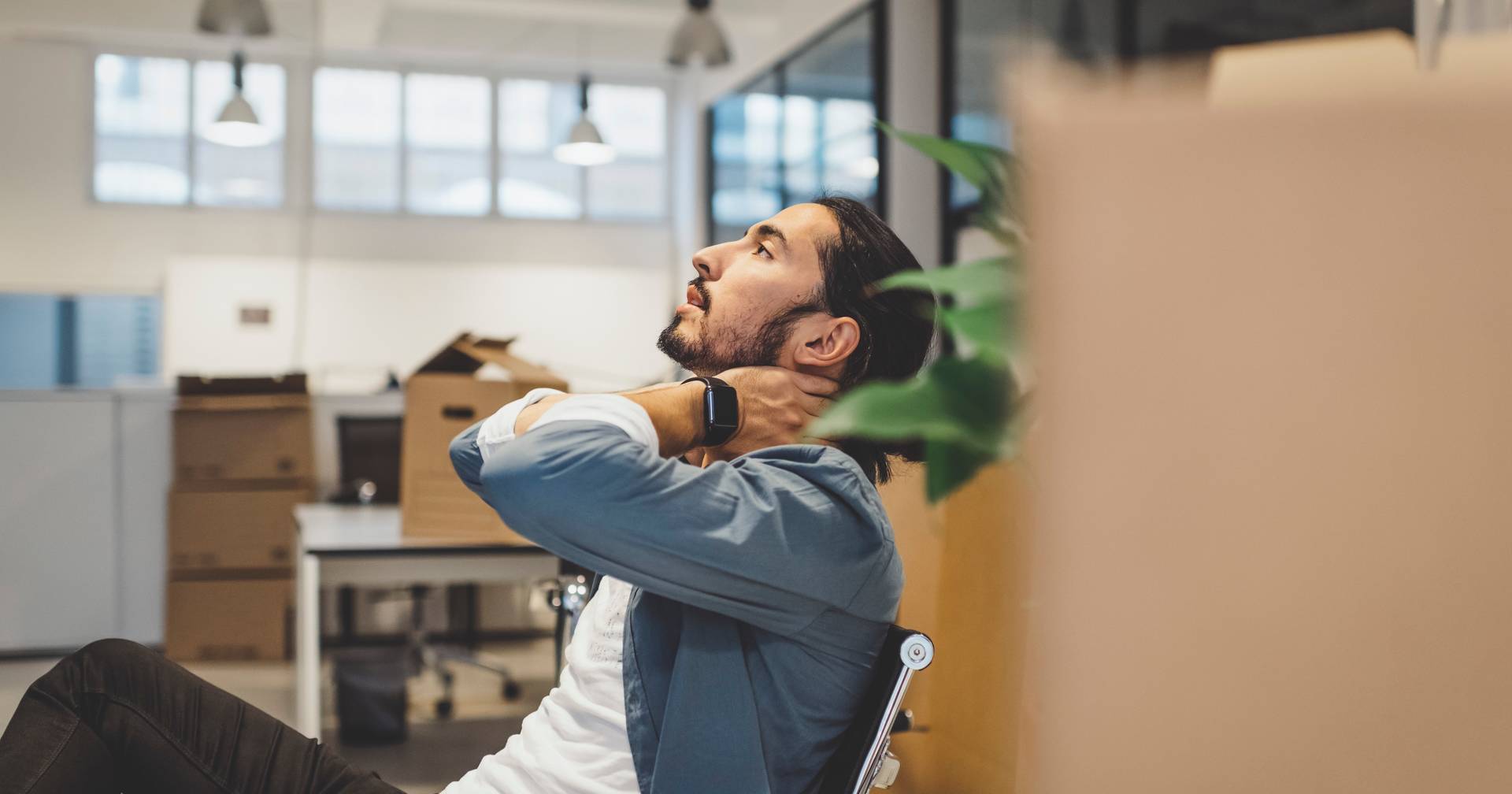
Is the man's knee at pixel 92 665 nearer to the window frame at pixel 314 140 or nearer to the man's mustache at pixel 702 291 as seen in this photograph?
the man's mustache at pixel 702 291

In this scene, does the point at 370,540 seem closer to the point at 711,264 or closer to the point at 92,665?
the point at 92,665

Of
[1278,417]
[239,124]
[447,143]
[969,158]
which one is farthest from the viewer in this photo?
[447,143]

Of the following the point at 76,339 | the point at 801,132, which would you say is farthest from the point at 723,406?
the point at 76,339

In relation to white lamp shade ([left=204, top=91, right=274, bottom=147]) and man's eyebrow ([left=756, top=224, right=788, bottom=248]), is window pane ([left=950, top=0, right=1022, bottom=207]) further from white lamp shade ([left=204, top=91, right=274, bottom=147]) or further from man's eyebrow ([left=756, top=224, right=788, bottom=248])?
man's eyebrow ([left=756, top=224, right=788, bottom=248])

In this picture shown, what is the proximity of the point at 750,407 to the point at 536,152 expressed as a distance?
8.18m

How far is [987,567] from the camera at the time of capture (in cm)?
102

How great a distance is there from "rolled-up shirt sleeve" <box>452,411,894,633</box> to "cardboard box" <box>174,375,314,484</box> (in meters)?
3.79

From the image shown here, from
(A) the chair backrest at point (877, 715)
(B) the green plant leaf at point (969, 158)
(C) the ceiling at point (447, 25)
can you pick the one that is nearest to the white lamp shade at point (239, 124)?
(C) the ceiling at point (447, 25)

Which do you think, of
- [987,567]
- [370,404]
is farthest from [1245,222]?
[370,404]

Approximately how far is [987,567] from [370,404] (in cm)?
426

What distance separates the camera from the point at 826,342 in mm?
1194

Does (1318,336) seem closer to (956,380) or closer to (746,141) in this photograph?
(956,380)

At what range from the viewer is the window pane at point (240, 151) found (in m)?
8.21

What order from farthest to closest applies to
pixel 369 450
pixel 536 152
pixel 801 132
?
pixel 536 152
pixel 801 132
pixel 369 450
